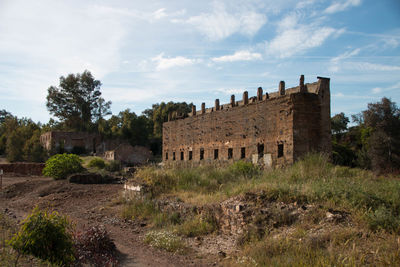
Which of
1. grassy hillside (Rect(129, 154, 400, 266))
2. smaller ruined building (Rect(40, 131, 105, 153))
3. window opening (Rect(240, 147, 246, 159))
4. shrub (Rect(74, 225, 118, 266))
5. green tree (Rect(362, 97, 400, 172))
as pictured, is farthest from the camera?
smaller ruined building (Rect(40, 131, 105, 153))

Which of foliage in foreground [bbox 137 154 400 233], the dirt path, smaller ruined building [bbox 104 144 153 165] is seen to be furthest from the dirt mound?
smaller ruined building [bbox 104 144 153 165]

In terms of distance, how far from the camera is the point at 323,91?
1497cm

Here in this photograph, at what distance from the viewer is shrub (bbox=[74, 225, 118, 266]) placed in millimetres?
6426

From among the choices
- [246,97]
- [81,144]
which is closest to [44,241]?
[246,97]

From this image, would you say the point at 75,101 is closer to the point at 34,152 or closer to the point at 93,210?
the point at 34,152

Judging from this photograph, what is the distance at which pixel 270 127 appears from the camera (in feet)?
51.8

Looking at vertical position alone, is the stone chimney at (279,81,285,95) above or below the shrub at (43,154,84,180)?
above

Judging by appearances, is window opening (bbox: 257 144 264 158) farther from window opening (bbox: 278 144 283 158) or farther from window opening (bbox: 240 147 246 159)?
window opening (bbox: 240 147 246 159)

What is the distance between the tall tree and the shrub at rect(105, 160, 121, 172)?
71.3 feet

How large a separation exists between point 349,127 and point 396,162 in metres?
16.4

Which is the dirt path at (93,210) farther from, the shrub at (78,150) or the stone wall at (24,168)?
the shrub at (78,150)

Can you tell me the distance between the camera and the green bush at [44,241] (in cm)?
532

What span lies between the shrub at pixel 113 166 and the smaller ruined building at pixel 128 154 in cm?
172

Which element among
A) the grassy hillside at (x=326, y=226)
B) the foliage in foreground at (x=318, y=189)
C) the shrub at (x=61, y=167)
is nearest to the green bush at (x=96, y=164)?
the shrub at (x=61, y=167)
